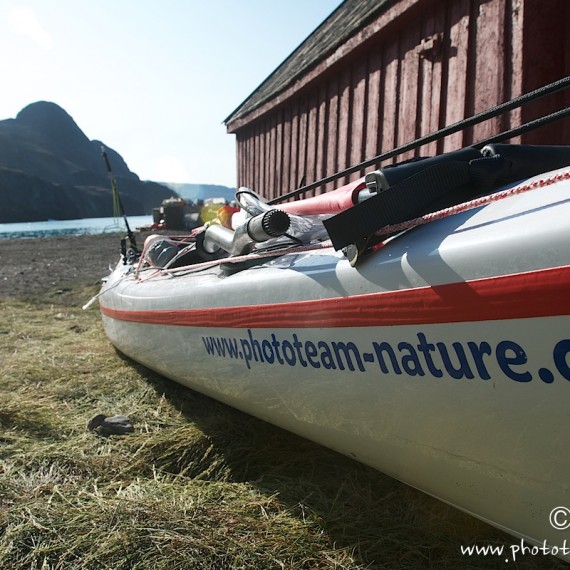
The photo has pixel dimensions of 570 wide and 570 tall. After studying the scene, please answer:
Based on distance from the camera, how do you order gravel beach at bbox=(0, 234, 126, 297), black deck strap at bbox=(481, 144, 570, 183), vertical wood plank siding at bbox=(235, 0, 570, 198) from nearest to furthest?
black deck strap at bbox=(481, 144, 570, 183) → vertical wood plank siding at bbox=(235, 0, 570, 198) → gravel beach at bbox=(0, 234, 126, 297)

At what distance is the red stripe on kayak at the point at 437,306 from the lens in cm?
120

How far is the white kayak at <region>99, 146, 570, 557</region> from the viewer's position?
126 cm

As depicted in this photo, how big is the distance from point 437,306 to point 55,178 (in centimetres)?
17070

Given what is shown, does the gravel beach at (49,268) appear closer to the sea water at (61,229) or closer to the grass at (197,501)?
the sea water at (61,229)

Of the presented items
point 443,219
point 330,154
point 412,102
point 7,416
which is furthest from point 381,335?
point 330,154

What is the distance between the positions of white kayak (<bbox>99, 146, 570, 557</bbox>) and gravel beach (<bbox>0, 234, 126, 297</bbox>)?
7.49 metres

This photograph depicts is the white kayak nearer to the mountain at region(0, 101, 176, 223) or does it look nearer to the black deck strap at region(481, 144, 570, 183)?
the black deck strap at region(481, 144, 570, 183)

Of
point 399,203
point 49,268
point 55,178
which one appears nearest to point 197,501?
point 399,203

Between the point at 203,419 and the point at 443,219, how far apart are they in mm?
Answer: 1904

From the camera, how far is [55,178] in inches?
6048

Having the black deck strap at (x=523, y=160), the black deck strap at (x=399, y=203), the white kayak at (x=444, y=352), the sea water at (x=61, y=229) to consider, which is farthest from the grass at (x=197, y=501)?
the sea water at (x=61, y=229)

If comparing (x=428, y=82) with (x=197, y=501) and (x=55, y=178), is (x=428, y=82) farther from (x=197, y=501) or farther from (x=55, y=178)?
(x=55, y=178)

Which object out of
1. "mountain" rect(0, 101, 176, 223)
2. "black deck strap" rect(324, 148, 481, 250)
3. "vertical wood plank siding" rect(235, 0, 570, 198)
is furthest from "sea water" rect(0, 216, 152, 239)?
"mountain" rect(0, 101, 176, 223)

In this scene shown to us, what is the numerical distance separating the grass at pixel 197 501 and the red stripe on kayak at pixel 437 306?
743mm
